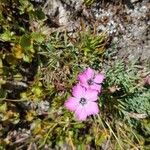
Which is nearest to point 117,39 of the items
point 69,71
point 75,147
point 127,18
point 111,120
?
point 127,18

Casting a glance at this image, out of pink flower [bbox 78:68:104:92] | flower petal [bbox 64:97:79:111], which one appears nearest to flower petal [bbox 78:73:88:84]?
pink flower [bbox 78:68:104:92]

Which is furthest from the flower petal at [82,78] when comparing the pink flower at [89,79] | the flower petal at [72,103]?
the flower petal at [72,103]

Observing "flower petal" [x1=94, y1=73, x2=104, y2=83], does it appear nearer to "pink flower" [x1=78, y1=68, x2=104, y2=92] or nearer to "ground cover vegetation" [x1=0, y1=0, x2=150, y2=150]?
"pink flower" [x1=78, y1=68, x2=104, y2=92]

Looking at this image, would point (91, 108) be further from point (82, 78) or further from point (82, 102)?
point (82, 78)

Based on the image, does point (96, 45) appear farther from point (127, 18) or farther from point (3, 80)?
point (3, 80)

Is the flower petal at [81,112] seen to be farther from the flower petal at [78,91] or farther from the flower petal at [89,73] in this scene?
the flower petal at [89,73]
